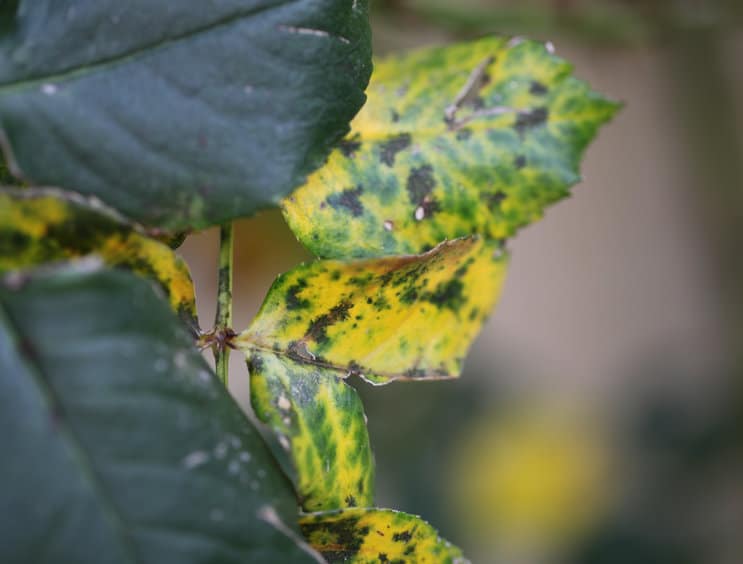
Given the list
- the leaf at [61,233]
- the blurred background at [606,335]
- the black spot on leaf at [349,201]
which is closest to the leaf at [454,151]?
the black spot on leaf at [349,201]

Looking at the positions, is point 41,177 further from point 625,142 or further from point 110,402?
point 625,142

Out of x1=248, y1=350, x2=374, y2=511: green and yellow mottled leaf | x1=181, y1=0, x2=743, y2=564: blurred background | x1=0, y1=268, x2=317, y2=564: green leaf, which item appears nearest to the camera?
x1=0, y1=268, x2=317, y2=564: green leaf

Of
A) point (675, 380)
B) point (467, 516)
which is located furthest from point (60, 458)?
point (675, 380)

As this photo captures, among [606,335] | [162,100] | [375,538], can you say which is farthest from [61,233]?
[606,335]

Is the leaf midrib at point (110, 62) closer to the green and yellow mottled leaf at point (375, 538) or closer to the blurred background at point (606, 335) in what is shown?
the green and yellow mottled leaf at point (375, 538)

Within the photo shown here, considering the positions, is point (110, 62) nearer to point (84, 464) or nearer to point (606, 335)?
point (84, 464)

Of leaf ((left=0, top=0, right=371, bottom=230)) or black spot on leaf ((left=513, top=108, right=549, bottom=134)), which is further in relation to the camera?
black spot on leaf ((left=513, top=108, right=549, bottom=134))

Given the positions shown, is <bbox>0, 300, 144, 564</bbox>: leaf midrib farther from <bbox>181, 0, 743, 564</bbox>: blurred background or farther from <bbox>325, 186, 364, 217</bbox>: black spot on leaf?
<bbox>181, 0, 743, 564</bbox>: blurred background

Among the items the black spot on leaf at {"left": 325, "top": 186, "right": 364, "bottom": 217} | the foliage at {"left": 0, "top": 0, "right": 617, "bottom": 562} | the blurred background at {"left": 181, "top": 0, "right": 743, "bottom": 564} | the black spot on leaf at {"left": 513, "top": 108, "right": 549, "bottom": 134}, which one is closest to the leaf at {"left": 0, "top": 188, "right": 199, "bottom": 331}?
the foliage at {"left": 0, "top": 0, "right": 617, "bottom": 562}

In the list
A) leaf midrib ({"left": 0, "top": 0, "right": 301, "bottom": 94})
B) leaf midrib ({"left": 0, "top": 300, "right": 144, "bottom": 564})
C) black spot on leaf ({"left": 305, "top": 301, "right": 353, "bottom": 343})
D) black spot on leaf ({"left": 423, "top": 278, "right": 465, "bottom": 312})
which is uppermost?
leaf midrib ({"left": 0, "top": 0, "right": 301, "bottom": 94})
